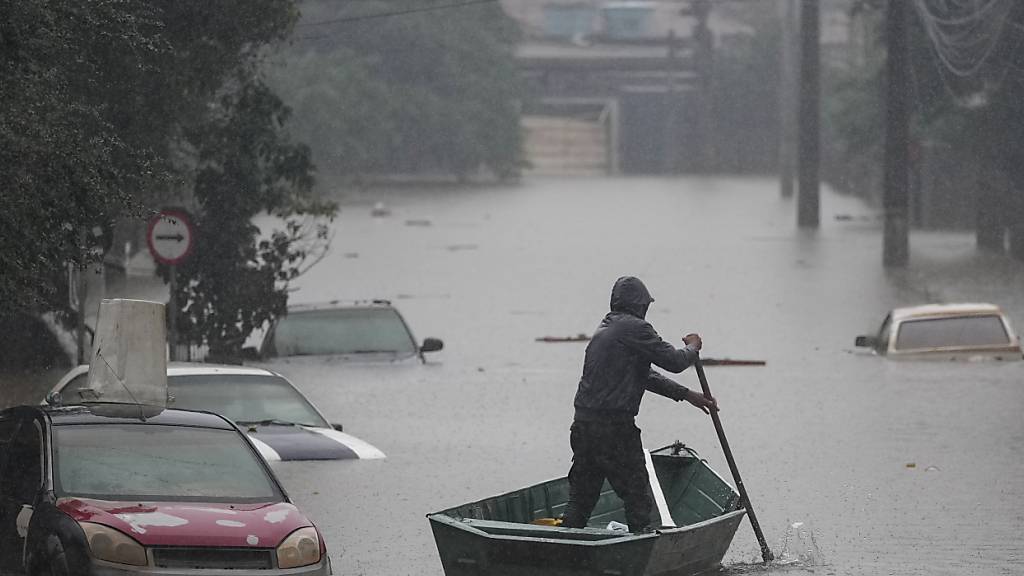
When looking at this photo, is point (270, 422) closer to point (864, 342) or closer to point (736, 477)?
point (736, 477)

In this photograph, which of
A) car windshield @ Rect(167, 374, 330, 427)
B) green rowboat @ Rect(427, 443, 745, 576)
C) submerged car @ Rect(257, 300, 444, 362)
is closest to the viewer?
green rowboat @ Rect(427, 443, 745, 576)

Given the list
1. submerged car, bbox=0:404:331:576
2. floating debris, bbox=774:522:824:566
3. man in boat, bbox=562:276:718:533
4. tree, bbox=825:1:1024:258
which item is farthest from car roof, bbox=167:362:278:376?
tree, bbox=825:1:1024:258

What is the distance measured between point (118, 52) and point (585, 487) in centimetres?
668

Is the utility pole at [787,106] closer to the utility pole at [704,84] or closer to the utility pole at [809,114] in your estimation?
the utility pole at [809,114]

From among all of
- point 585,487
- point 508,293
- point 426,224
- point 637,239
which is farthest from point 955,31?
point 585,487

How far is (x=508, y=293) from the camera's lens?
40312mm

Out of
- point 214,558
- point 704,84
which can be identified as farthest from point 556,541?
point 704,84

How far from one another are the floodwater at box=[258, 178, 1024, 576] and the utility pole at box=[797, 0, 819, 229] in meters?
2.93

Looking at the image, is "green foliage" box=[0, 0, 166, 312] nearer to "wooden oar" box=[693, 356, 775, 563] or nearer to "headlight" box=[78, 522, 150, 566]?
"headlight" box=[78, 522, 150, 566]

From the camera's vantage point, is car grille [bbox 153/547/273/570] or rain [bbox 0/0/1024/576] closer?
car grille [bbox 153/547/273/570]

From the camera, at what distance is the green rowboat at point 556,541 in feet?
31.1

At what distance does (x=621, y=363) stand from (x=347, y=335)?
1174 cm

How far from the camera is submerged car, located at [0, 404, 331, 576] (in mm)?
8539

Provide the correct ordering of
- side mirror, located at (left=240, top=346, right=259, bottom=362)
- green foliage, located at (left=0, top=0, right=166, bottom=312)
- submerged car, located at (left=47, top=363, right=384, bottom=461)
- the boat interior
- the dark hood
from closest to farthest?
the boat interior < the dark hood < green foliage, located at (left=0, top=0, right=166, bottom=312) < submerged car, located at (left=47, top=363, right=384, bottom=461) < side mirror, located at (left=240, top=346, right=259, bottom=362)
